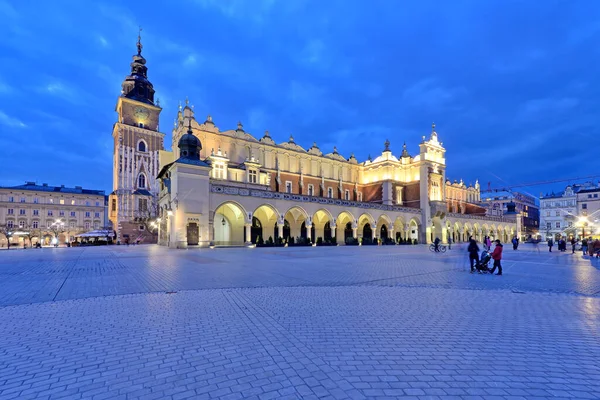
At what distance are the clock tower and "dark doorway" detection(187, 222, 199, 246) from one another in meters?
24.9

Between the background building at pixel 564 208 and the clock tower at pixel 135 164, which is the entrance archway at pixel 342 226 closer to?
the clock tower at pixel 135 164

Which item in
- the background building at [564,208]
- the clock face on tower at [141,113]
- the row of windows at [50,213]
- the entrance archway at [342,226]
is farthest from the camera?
the background building at [564,208]

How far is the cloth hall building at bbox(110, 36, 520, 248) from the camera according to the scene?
95.5 ft

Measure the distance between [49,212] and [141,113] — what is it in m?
32.0

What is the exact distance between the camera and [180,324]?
552 centimetres

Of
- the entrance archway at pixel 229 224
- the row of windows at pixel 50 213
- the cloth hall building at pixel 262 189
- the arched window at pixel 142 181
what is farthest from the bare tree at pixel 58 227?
the entrance archway at pixel 229 224

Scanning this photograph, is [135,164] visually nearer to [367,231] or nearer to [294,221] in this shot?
[294,221]

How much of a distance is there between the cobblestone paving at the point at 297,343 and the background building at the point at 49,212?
68.8m

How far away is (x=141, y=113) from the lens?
183 ft

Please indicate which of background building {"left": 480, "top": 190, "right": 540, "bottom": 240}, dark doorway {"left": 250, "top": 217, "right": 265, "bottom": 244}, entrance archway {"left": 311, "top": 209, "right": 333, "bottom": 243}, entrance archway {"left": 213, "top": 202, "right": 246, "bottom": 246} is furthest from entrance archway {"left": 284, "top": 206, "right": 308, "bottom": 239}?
background building {"left": 480, "top": 190, "right": 540, "bottom": 240}

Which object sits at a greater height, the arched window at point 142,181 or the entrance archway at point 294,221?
the arched window at point 142,181

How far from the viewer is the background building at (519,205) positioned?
85.4m

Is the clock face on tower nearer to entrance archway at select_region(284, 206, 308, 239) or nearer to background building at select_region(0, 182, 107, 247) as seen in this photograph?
background building at select_region(0, 182, 107, 247)

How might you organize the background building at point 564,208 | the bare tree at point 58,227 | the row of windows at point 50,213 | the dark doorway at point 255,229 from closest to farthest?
the dark doorway at point 255,229 → the row of windows at point 50,213 → the bare tree at point 58,227 → the background building at point 564,208
